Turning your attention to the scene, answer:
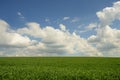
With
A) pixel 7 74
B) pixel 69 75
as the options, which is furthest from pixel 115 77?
pixel 7 74

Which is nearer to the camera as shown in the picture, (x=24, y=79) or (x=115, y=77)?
(x=24, y=79)

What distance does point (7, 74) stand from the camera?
26094mm

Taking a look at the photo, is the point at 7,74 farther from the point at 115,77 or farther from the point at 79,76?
the point at 115,77

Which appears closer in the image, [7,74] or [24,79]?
[24,79]

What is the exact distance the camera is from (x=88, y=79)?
79.4 feet

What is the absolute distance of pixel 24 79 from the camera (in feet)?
77.0

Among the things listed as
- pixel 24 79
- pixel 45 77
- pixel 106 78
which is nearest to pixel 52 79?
pixel 45 77

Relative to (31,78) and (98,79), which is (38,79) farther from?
(98,79)

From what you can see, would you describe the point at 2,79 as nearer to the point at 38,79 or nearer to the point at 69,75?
the point at 38,79

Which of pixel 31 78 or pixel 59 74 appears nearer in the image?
pixel 31 78

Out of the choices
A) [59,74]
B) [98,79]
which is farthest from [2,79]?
[98,79]

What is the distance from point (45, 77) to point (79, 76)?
3964 millimetres

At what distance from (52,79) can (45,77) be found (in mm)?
1274

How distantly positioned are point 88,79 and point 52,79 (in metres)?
4.07
